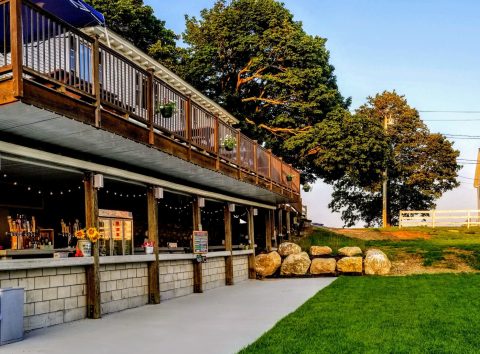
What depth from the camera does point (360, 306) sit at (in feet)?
40.7

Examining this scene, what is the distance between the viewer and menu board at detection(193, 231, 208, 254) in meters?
16.8

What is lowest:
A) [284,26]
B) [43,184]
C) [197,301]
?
[197,301]

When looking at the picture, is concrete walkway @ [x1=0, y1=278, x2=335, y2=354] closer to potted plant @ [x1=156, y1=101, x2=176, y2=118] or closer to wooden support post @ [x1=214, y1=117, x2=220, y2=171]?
wooden support post @ [x1=214, y1=117, x2=220, y2=171]

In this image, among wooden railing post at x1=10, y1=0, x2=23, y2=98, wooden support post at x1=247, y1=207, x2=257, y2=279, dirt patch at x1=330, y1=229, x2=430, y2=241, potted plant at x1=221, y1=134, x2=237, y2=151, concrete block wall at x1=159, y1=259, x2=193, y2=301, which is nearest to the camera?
wooden railing post at x1=10, y1=0, x2=23, y2=98

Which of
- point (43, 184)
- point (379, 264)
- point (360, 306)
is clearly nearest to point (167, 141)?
point (43, 184)

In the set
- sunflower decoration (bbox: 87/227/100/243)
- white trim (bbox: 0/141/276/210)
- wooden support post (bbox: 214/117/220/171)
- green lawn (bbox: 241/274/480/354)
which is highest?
wooden support post (bbox: 214/117/220/171)

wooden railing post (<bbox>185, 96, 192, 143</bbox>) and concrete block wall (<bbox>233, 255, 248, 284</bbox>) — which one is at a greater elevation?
wooden railing post (<bbox>185, 96, 192, 143</bbox>)

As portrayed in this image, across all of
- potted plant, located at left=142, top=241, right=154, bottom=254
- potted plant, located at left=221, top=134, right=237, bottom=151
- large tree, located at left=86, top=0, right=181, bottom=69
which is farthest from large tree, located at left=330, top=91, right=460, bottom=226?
potted plant, located at left=142, top=241, right=154, bottom=254

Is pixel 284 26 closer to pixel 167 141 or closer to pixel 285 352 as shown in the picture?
pixel 167 141

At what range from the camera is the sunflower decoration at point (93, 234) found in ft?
37.2

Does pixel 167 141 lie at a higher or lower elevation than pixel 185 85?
lower

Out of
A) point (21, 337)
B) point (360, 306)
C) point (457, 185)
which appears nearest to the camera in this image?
point (21, 337)

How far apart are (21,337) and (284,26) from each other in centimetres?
3305

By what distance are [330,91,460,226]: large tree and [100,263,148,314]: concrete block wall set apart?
118 feet
